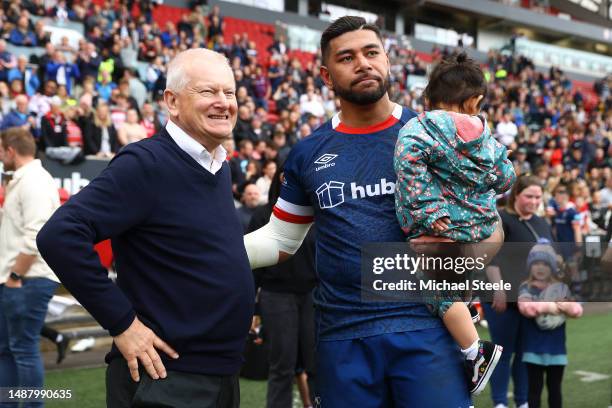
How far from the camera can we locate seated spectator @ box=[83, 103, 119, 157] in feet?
33.0

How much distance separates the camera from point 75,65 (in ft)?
42.4

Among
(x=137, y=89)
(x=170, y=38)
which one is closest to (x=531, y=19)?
(x=170, y=38)

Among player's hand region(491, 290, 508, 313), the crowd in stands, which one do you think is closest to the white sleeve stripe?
player's hand region(491, 290, 508, 313)

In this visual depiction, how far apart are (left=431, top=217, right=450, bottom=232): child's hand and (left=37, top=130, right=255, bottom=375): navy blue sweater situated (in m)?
0.68

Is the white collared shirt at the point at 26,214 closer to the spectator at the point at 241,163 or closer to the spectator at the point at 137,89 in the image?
the spectator at the point at 241,163

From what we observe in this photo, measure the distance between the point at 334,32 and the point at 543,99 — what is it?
89.5 feet

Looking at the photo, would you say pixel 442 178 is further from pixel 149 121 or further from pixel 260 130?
pixel 260 130

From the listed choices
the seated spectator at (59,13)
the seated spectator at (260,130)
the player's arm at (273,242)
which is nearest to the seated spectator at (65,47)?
the seated spectator at (59,13)

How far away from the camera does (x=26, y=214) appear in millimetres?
4492

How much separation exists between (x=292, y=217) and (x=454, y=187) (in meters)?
0.77

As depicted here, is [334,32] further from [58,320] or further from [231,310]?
[58,320]

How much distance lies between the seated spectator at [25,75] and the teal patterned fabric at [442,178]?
36.1 feet

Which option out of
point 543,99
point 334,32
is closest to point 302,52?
point 543,99

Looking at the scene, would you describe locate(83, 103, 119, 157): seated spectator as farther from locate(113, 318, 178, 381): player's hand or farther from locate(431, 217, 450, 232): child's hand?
locate(431, 217, 450, 232): child's hand
